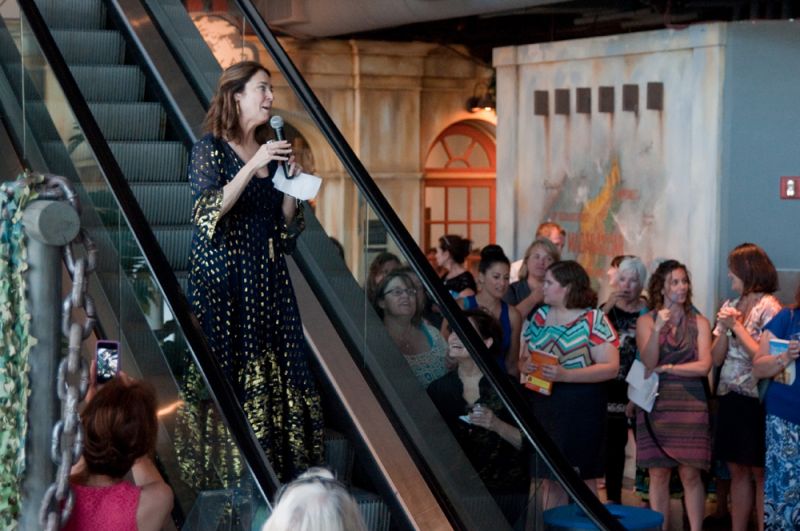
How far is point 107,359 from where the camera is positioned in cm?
361

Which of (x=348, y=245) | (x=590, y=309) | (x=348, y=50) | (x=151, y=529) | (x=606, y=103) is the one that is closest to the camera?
→ (x=151, y=529)

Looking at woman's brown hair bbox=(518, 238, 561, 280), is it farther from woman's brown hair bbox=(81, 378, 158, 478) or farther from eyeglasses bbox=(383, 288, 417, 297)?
woman's brown hair bbox=(81, 378, 158, 478)

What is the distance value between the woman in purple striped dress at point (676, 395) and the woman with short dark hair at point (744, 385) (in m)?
0.15

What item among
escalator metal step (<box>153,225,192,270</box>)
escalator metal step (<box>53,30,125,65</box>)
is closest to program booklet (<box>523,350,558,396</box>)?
escalator metal step (<box>153,225,192,270</box>)

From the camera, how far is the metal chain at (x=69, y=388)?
2.97 metres

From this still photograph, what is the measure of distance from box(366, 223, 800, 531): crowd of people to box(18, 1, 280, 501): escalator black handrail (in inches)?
75.5

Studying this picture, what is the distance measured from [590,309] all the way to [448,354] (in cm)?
146

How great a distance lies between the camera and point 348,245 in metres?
6.19

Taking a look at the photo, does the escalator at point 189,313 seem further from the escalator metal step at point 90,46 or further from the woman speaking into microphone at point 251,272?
the woman speaking into microphone at point 251,272

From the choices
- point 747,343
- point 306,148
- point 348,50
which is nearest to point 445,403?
point 306,148

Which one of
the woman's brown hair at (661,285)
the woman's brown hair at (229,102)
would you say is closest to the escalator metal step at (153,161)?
the woman's brown hair at (229,102)

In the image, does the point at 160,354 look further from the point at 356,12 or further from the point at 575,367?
the point at 356,12

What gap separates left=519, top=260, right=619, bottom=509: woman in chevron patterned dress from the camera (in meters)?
6.82

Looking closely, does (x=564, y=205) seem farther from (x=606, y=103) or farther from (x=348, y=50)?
(x=348, y=50)
